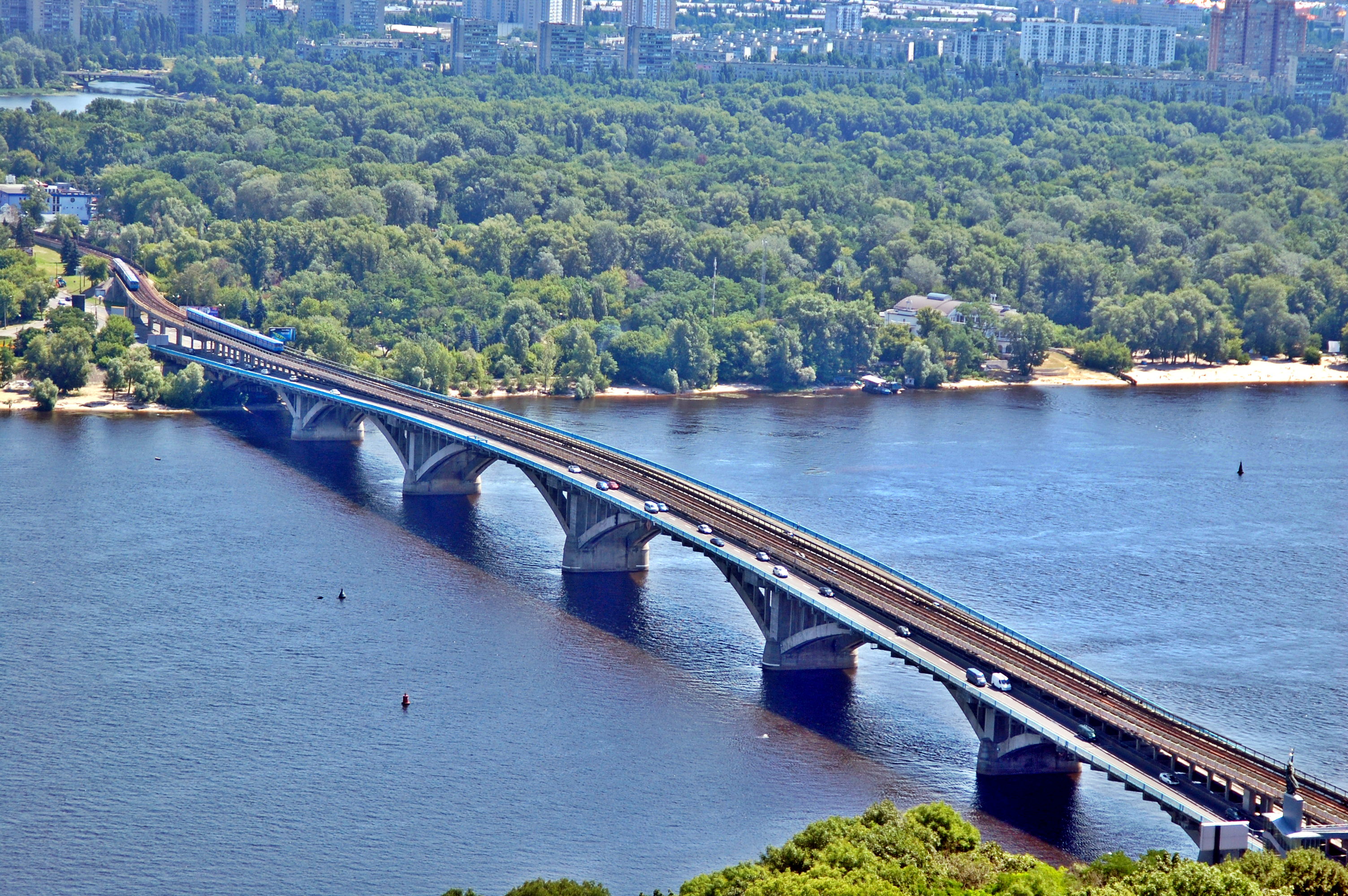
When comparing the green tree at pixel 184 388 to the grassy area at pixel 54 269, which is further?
the grassy area at pixel 54 269

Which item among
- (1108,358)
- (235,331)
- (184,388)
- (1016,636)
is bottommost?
(184,388)

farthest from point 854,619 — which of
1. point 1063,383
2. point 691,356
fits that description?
point 1063,383

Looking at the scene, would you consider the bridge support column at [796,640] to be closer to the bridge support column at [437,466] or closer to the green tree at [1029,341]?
the bridge support column at [437,466]

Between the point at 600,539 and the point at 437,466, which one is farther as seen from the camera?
the point at 437,466

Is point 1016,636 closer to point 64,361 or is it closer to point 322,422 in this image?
point 322,422

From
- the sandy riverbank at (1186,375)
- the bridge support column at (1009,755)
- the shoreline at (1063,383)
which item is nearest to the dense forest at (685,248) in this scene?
the shoreline at (1063,383)

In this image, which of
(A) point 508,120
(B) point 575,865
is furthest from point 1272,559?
(A) point 508,120
